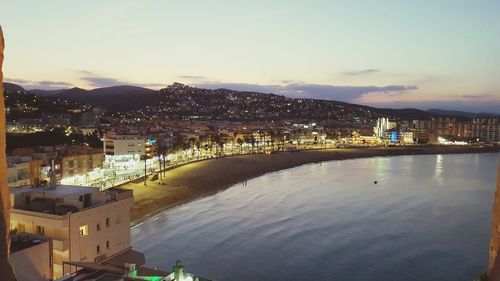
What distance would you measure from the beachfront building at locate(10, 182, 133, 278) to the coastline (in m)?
10.3

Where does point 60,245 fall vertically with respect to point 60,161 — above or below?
below

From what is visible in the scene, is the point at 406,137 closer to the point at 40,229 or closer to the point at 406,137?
the point at 406,137

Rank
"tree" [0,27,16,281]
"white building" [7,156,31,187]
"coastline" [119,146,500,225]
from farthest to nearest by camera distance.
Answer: "coastline" [119,146,500,225], "white building" [7,156,31,187], "tree" [0,27,16,281]

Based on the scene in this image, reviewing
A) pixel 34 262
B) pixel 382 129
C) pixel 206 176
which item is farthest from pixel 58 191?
pixel 382 129

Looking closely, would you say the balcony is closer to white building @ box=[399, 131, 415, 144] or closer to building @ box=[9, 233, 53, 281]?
building @ box=[9, 233, 53, 281]

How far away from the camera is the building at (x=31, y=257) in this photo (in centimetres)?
776

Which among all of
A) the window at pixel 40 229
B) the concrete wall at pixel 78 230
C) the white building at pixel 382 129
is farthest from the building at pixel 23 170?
the white building at pixel 382 129

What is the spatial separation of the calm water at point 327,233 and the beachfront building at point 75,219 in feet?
15.7

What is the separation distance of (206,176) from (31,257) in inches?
1165

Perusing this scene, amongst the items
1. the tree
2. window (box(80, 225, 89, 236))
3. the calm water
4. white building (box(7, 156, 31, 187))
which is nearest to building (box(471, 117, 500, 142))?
the calm water

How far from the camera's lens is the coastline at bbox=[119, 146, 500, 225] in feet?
89.9

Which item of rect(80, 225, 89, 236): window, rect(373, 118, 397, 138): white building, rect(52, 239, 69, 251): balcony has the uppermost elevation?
rect(373, 118, 397, 138): white building

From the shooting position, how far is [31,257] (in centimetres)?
814

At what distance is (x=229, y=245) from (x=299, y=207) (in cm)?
981
